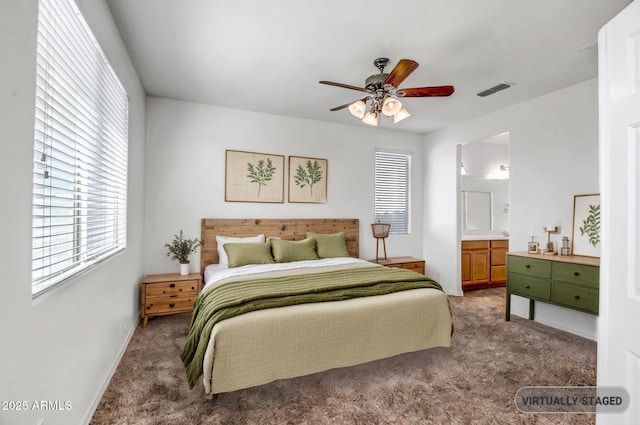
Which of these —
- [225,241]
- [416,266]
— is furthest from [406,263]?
[225,241]

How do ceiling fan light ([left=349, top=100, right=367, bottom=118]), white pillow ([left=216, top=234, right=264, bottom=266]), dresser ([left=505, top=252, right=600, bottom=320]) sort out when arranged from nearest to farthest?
1. ceiling fan light ([left=349, top=100, right=367, bottom=118])
2. dresser ([left=505, top=252, right=600, bottom=320])
3. white pillow ([left=216, top=234, right=264, bottom=266])

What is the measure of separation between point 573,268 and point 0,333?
4.14 metres

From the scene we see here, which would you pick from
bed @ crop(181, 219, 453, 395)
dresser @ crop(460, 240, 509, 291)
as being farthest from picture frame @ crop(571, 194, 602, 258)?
bed @ crop(181, 219, 453, 395)

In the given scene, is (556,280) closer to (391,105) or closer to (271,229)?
(391,105)

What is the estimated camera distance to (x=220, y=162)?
162 inches

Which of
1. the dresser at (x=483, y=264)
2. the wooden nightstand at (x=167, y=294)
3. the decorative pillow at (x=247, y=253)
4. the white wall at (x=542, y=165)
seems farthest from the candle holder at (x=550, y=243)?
the wooden nightstand at (x=167, y=294)

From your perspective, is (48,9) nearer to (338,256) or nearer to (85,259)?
(85,259)

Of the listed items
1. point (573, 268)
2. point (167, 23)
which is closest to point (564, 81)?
point (573, 268)

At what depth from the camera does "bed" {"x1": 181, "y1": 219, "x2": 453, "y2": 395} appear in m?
1.98

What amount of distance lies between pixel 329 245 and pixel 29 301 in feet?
10.6

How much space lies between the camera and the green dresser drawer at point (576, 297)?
282cm

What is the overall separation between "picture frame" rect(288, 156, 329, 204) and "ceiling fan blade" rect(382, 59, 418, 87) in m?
2.27

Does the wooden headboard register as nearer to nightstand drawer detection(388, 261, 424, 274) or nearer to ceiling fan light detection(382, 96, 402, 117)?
nightstand drawer detection(388, 261, 424, 274)

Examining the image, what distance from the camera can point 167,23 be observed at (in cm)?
234
